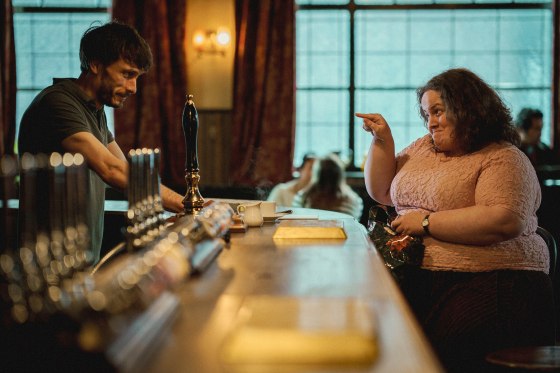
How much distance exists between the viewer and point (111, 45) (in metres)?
2.94

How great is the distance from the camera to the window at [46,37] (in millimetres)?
8203

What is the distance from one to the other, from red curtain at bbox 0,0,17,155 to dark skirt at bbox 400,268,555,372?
6.26 metres

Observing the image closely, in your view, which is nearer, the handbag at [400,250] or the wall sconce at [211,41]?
the handbag at [400,250]

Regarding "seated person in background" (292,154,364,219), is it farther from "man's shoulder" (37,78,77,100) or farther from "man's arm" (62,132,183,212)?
"man's arm" (62,132,183,212)

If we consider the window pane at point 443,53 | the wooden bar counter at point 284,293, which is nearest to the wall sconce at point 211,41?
the window pane at point 443,53

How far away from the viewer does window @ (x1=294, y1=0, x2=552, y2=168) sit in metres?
7.97

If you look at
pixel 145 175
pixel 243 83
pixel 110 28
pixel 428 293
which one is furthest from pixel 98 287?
pixel 243 83

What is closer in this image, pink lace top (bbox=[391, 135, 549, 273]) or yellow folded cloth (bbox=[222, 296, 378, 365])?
yellow folded cloth (bbox=[222, 296, 378, 365])

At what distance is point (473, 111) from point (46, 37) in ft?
22.0

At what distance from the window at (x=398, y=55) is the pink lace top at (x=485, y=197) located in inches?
207

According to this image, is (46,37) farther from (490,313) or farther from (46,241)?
(46,241)

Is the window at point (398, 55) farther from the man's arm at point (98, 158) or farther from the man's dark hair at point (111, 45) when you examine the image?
the man's arm at point (98, 158)

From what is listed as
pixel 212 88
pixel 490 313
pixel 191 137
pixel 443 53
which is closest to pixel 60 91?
pixel 191 137

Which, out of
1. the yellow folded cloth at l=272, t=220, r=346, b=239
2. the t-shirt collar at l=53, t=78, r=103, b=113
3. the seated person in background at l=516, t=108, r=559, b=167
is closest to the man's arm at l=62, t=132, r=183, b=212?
the t-shirt collar at l=53, t=78, r=103, b=113
